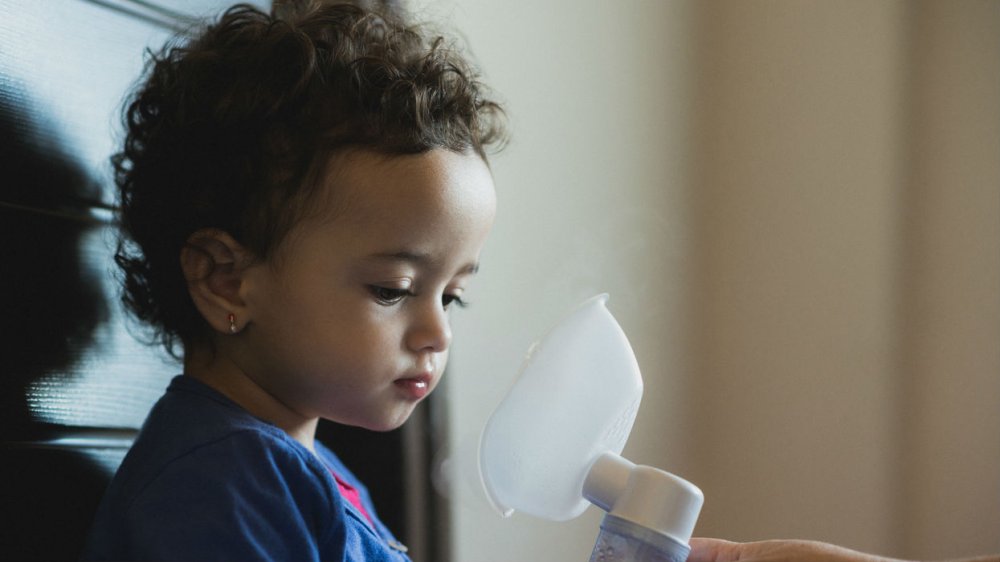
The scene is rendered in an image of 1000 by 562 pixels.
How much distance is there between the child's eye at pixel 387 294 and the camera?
689mm

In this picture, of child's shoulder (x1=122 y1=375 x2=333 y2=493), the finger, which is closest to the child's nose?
child's shoulder (x1=122 y1=375 x2=333 y2=493)

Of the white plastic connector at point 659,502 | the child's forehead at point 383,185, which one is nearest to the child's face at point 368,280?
the child's forehead at point 383,185

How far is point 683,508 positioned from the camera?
0.59 m

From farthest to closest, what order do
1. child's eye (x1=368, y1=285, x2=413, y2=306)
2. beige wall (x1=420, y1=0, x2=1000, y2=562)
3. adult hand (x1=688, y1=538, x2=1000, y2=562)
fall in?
beige wall (x1=420, y1=0, x2=1000, y2=562), child's eye (x1=368, y1=285, x2=413, y2=306), adult hand (x1=688, y1=538, x2=1000, y2=562)

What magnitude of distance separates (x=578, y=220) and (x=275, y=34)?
0.40 metres

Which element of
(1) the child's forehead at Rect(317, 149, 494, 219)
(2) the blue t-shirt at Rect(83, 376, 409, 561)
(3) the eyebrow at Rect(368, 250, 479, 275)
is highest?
(1) the child's forehead at Rect(317, 149, 494, 219)

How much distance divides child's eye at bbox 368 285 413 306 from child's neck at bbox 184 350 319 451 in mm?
137

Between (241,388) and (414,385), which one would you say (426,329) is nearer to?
(414,385)

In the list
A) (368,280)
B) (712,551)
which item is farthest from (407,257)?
(712,551)

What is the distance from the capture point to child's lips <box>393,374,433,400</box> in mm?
726

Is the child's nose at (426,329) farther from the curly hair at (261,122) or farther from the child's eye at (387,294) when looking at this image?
the curly hair at (261,122)

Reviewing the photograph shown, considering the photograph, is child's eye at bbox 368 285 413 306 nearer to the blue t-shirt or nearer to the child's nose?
the child's nose

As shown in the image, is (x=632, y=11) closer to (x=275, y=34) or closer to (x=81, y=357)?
(x=275, y=34)

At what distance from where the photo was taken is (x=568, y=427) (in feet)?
2.14
